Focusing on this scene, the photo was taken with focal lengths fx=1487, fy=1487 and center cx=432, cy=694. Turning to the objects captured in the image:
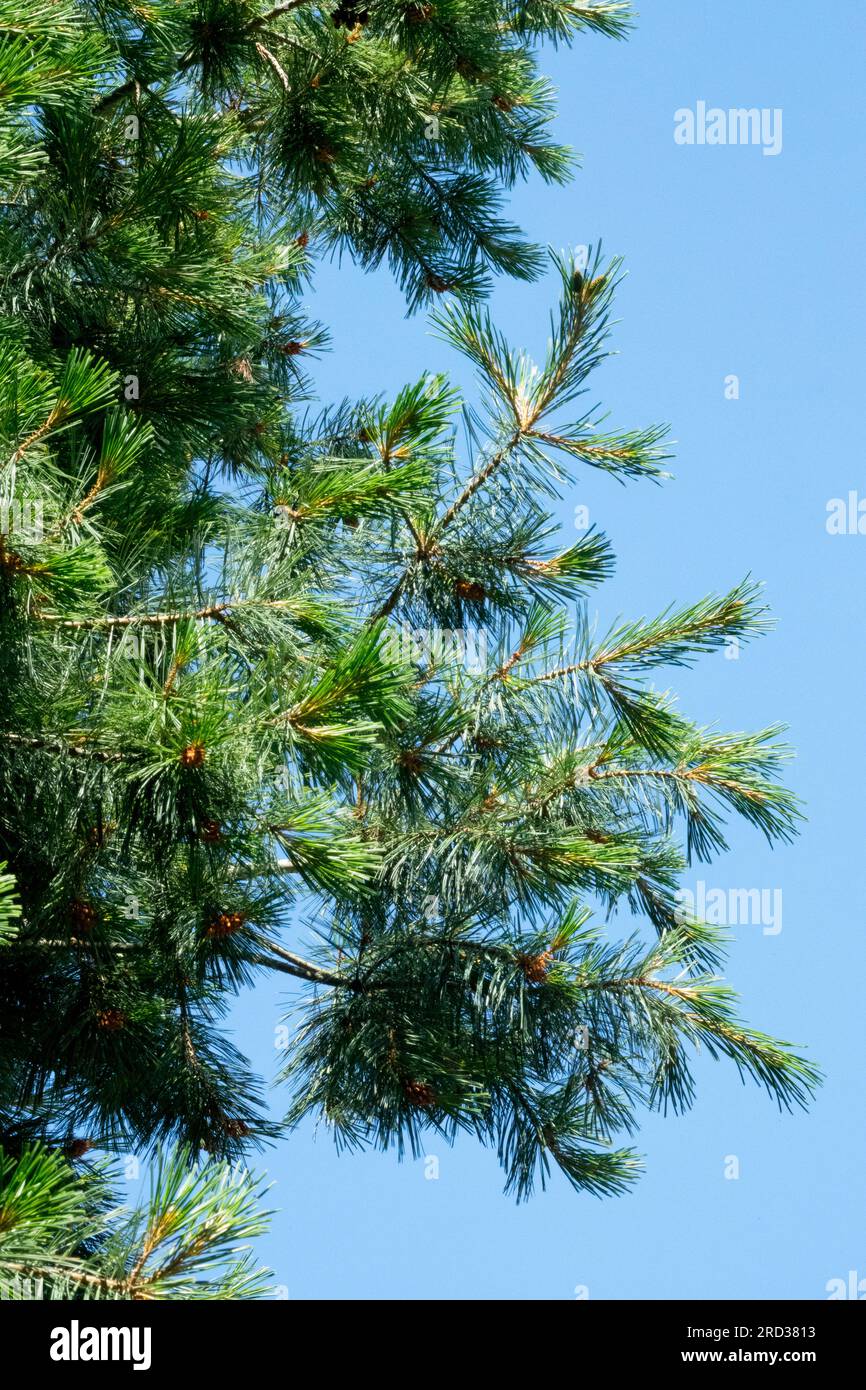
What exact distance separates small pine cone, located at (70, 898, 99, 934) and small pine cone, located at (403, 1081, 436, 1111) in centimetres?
62

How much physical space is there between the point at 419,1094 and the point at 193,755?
1.10m

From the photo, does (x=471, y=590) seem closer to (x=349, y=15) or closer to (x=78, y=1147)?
(x=78, y=1147)

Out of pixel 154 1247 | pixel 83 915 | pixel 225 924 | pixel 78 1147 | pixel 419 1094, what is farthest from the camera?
pixel 78 1147

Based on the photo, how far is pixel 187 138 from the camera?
294 centimetres

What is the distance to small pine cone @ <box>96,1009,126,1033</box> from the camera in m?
2.61

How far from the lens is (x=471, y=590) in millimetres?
2602

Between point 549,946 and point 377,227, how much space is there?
2.46 m

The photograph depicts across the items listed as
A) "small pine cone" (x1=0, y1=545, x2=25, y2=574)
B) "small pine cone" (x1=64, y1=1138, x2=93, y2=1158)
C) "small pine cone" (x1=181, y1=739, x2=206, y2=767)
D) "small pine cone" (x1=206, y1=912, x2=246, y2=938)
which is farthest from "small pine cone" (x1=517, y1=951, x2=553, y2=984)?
"small pine cone" (x1=0, y1=545, x2=25, y2=574)

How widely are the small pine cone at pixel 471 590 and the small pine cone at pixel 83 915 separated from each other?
2.73ft

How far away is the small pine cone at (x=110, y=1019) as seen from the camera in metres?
2.61

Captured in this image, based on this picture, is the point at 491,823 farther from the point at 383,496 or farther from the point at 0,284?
the point at 0,284

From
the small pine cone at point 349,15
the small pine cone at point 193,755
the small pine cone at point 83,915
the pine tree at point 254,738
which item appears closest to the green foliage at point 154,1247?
the pine tree at point 254,738

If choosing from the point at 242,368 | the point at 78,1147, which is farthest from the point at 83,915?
the point at 242,368
